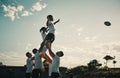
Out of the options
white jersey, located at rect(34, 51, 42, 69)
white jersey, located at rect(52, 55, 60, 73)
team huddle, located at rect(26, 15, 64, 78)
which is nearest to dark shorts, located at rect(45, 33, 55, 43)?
team huddle, located at rect(26, 15, 64, 78)

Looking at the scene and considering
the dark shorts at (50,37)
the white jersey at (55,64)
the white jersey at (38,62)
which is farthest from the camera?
the dark shorts at (50,37)

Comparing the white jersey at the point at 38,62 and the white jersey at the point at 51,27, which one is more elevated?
the white jersey at the point at 51,27

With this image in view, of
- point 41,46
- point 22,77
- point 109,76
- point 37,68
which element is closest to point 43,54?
point 41,46

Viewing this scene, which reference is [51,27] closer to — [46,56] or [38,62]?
[46,56]

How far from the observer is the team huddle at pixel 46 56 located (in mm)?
12260

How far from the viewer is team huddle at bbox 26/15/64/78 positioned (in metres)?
12.3

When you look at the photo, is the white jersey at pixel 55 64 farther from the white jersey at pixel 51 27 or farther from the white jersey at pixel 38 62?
the white jersey at pixel 51 27

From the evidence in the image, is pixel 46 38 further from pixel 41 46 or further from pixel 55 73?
pixel 55 73

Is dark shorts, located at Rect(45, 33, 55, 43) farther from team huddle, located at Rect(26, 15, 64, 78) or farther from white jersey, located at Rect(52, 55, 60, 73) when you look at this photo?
white jersey, located at Rect(52, 55, 60, 73)

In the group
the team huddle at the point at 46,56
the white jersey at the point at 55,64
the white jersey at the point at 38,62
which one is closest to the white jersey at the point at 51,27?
the team huddle at the point at 46,56

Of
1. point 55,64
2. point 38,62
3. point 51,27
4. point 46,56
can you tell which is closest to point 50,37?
point 51,27

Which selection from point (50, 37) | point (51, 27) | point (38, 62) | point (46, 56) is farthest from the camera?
point (51, 27)

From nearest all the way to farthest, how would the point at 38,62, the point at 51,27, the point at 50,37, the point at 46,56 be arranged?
the point at 38,62, the point at 46,56, the point at 50,37, the point at 51,27

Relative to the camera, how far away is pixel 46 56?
1392 centimetres
